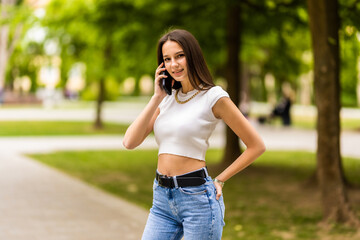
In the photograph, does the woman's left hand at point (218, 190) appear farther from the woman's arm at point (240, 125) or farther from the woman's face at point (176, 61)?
the woman's face at point (176, 61)

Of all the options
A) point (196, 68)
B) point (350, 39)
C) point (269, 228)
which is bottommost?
point (269, 228)

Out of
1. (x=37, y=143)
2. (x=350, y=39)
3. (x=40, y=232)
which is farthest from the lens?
(x=37, y=143)

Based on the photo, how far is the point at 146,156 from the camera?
1496 cm

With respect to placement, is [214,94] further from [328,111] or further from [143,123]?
[328,111]

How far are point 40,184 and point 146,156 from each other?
539cm

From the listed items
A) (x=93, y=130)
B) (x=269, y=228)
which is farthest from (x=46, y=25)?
(x=93, y=130)

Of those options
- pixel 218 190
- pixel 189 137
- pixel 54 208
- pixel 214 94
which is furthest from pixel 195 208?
pixel 54 208

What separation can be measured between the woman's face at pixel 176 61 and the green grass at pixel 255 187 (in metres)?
3.72

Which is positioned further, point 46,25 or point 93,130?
point 93,130

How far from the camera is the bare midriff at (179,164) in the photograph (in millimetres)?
2877

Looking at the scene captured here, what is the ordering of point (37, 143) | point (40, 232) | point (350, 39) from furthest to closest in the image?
point (37, 143), point (350, 39), point (40, 232)

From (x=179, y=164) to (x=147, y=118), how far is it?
301 millimetres

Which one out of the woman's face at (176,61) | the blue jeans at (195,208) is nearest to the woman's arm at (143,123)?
the woman's face at (176,61)

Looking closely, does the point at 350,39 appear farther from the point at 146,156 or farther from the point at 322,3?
the point at 146,156
